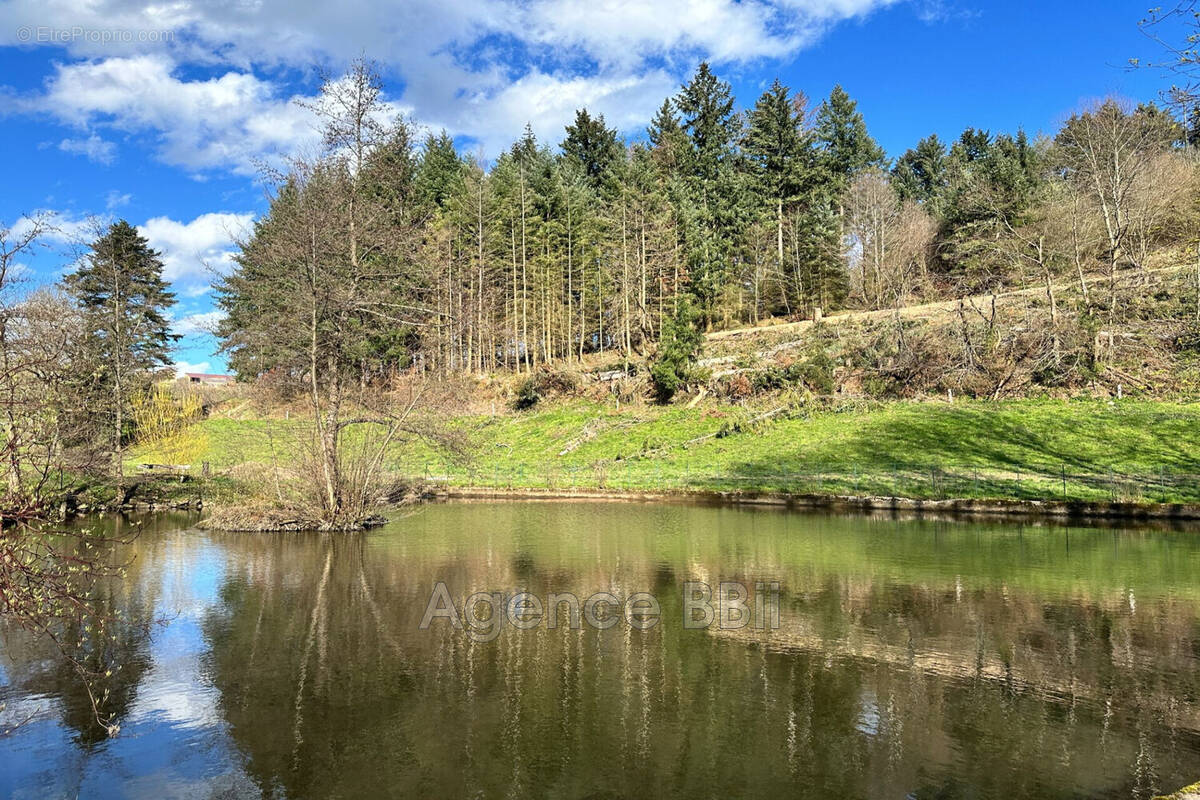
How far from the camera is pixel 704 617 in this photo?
1041 cm

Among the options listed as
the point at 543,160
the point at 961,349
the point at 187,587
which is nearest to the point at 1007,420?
the point at 961,349

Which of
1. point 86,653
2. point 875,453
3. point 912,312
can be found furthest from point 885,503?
point 912,312

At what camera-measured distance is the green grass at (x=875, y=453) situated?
2227 cm

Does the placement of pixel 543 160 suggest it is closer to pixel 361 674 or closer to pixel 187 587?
pixel 187 587

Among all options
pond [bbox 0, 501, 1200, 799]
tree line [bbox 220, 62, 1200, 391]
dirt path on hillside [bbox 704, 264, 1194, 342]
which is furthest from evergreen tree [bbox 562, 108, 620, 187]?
pond [bbox 0, 501, 1200, 799]

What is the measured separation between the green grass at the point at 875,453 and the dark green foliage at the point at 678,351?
1.76 metres

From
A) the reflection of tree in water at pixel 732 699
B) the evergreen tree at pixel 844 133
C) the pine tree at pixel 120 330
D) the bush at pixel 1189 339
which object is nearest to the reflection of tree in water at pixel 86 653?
the reflection of tree in water at pixel 732 699

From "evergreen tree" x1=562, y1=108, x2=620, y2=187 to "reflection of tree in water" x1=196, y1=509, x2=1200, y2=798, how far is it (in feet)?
180

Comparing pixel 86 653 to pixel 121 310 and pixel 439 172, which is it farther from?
pixel 439 172

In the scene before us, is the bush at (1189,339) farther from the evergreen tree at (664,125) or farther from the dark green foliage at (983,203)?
the evergreen tree at (664,125)

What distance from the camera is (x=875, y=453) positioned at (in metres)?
27.5

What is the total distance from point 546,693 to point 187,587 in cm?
877

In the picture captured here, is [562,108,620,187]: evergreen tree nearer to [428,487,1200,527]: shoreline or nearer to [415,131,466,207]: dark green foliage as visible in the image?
[415,131,466,207]: dark green foliage

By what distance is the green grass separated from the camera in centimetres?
2227
